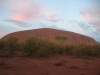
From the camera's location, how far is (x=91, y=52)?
31.1 m

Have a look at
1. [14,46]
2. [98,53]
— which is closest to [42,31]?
[98,53]

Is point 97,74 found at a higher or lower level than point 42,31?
lower

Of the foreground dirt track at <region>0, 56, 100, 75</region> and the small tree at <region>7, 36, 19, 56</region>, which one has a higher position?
the small tree at <region>7, 36, 19, 56</region>

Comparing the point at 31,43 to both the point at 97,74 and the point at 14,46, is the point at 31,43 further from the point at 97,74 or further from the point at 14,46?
the point at 97,74

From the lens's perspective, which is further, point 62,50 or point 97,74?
point 62,50

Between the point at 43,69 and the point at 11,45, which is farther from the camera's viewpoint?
the point at 11,45

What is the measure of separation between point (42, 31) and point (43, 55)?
2425 inches

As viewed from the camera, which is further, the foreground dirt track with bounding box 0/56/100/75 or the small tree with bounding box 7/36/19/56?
the small tree with bounding box 7/36/19/56

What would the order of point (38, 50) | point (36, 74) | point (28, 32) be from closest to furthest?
1. point (36, 74)
2. point (38, 50)
3. point (28, 32)

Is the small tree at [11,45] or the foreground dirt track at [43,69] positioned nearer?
the foreground dirt track at [43,69]

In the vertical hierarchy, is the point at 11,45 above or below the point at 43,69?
above

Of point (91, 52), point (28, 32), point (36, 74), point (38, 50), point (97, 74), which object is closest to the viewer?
point (36, 74)

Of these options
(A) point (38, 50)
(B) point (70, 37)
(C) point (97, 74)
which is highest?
(B) point (70, 37)

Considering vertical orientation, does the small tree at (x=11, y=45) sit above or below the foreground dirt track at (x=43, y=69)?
above
